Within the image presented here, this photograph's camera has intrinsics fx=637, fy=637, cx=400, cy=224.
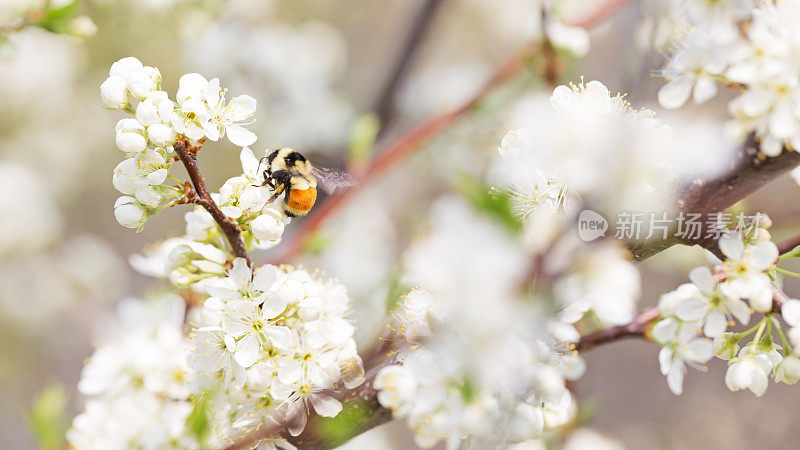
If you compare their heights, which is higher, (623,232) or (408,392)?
(623,232)

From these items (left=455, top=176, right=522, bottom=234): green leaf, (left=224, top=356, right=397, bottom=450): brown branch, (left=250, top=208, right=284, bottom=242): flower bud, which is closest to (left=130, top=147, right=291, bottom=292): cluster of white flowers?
(left=250, top=208, right=284, bottom=242): flower bud

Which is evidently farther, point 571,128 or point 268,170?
point 268,170

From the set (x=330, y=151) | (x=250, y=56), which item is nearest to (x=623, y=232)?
(x=330, y=151)

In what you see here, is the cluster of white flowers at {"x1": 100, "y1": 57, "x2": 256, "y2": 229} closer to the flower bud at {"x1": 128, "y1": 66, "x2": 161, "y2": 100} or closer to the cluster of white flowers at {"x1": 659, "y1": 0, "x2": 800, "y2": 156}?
the flower bud at {"x1": 128, "y1": 66, "x2": 161, "y2": 100}

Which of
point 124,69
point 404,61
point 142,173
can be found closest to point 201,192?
point 142,173

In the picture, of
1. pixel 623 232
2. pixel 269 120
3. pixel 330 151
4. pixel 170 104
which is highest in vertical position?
pixel 170 104

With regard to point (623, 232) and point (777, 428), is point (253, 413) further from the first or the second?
point (777, 428)

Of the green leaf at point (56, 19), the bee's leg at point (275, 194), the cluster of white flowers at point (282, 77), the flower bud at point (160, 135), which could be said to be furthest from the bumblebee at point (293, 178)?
the cluster of white flowers at point (282, 77)
